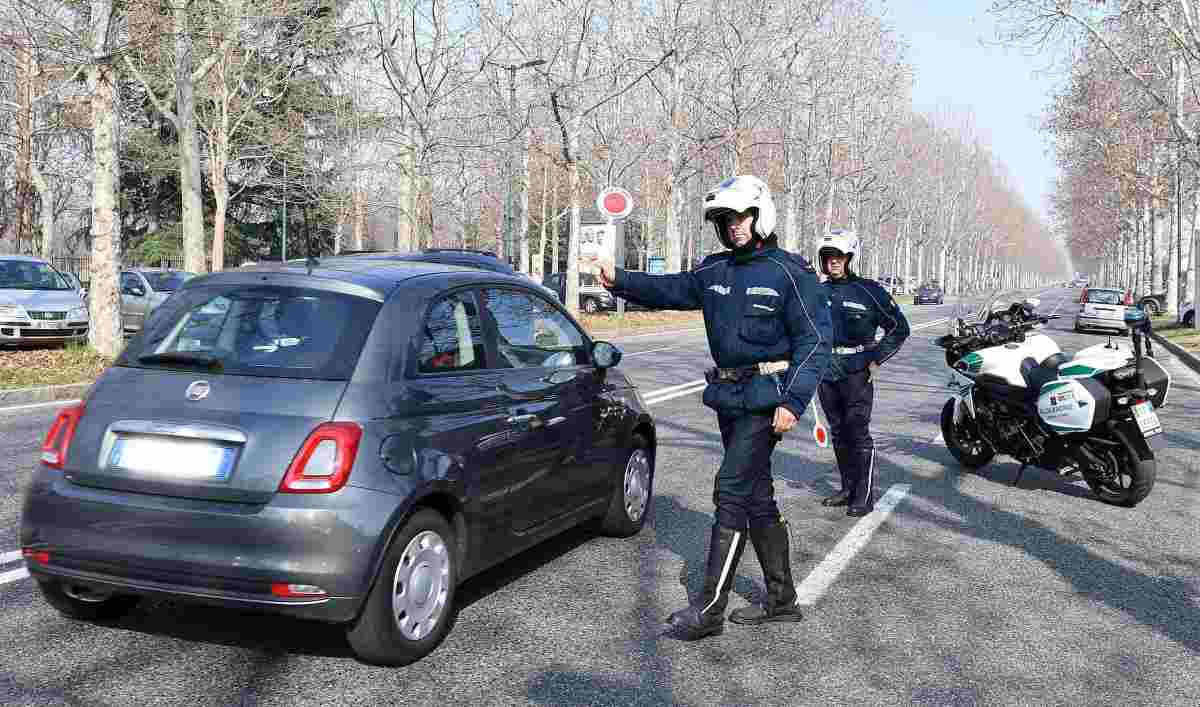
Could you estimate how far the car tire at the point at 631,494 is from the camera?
592 centimetres

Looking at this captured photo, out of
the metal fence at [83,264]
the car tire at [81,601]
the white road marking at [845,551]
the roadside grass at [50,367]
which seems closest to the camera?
the car tire at [81,601]

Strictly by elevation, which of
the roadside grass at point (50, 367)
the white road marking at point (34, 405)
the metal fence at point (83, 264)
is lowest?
the white road marking at point (34, 405)

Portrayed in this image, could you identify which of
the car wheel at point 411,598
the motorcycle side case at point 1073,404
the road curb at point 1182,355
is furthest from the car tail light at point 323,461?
the road curb at point 1182,355

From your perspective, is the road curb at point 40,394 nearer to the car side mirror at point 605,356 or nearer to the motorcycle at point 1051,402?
the car side mirror at point 605,356

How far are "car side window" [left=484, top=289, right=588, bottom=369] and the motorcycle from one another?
373 cm

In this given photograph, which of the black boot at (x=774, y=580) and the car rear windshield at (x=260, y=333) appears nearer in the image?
the car rear windshield at (x=260, y=333)

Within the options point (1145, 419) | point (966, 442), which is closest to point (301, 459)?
point (1145, 419)

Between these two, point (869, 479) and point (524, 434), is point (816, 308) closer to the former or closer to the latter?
point (524, 434)

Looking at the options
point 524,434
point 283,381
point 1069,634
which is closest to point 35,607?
point 283,381

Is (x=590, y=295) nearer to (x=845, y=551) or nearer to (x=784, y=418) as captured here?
(x=845, y=551)

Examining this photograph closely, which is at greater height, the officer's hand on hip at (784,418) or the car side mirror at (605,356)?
the car side mirror at (605,356)

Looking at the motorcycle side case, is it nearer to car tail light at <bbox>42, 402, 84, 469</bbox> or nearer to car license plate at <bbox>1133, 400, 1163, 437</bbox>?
car license plate at <bbox>1133, 400, 1163, 437</bbox>

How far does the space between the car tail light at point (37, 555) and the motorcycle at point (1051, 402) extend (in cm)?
616

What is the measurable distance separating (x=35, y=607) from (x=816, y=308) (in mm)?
3436
